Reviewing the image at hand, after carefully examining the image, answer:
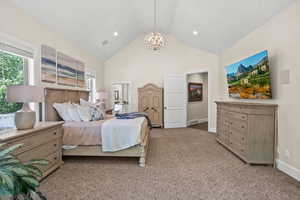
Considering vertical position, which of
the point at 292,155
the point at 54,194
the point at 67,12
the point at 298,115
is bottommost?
the point at 54,194

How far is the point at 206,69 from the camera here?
6195mm

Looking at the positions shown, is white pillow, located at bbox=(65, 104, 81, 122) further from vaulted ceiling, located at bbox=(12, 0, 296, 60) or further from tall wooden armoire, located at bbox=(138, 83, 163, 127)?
tall wooden armoire, located at bbox=(138, 83, 163, 127)

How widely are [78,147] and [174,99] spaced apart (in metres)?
4.31

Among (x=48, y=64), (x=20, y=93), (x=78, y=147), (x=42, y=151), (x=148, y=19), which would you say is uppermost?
(x=148, y=19)

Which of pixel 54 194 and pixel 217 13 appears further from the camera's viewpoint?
pixel 217 13

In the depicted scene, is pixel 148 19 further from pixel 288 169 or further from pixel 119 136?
pixel 288 169

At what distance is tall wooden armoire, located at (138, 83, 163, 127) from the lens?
22.3 feet

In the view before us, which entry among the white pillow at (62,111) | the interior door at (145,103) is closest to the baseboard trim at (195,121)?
the interior door at (145,103)

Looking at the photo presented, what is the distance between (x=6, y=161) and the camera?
4.17 ft

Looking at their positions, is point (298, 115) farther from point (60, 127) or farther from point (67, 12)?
point (67, 12)

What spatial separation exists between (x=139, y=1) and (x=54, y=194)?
15.8ft

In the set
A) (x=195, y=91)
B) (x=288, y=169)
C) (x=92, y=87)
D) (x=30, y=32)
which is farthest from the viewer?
(x=195, y=91)

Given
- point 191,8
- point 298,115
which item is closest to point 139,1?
point 191,8

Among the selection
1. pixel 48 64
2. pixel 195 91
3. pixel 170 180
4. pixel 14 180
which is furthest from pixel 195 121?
pixel 14 180
